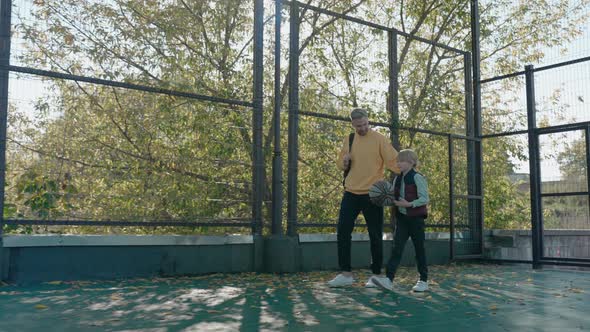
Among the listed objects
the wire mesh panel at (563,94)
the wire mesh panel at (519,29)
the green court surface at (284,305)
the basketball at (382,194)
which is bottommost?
the green court surface at (284,305)

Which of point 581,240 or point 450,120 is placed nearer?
point 581,240

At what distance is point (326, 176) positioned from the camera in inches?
279

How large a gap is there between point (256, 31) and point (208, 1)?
136 cm

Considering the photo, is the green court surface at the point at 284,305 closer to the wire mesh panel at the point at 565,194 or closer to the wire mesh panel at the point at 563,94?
the wire mesh panel at the point at 565,194

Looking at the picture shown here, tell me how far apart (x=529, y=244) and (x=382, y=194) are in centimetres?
397

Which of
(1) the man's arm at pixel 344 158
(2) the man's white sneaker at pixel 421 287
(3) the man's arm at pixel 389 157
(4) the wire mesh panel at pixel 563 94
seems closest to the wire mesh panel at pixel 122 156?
(1) the man's arm at pixel 344 158

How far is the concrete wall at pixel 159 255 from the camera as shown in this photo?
496cm

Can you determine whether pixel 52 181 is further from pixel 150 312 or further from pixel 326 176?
pixel 326 176

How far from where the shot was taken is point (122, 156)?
5.54m

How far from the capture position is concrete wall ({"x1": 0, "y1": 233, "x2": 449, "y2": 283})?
16.3 ft

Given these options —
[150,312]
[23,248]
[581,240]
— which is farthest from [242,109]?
[581,240]

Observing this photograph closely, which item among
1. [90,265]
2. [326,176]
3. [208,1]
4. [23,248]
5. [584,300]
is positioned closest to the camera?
[584,300]

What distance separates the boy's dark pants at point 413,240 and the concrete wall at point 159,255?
4.74ft

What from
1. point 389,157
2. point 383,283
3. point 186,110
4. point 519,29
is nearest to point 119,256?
point 186,110
